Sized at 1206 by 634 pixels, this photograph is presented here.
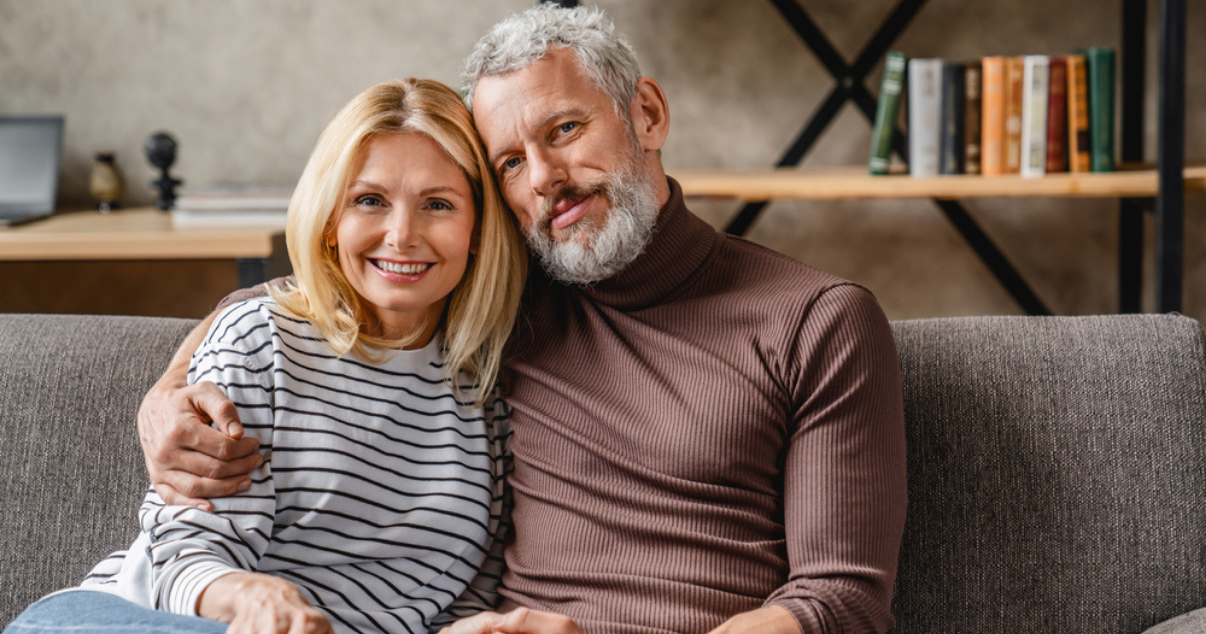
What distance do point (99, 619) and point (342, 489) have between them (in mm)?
267

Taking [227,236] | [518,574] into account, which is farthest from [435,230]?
[227,236]

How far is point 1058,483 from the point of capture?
45.3 inches

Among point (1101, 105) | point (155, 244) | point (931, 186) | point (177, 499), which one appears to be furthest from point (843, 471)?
point (155, 244)

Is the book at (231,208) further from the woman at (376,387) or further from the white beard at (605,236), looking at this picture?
the white beard at (605,236)

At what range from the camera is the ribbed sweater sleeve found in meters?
0.99

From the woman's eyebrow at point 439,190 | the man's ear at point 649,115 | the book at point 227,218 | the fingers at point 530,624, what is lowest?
the fingers at point 530,624

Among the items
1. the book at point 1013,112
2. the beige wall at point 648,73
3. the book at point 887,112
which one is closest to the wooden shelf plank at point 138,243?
the beige wall at point 648,73

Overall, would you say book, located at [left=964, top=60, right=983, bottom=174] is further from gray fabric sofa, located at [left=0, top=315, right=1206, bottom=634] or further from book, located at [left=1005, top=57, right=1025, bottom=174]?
gray fabric sofa, located at [left=0, top=315, right=1206, bottom=634]

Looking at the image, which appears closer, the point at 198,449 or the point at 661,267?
the point at 198,449

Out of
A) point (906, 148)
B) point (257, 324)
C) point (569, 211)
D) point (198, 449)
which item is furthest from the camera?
point (906, 148)

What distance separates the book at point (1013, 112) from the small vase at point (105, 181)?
1.96 meters

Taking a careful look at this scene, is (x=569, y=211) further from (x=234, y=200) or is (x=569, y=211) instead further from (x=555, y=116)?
(x=234, y=200)

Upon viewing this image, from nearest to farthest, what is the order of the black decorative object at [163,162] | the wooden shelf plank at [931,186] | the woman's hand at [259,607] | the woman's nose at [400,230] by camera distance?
the woman's hand at [259,607], the woman's nose at [400,230], the wooden shelf plank at [931,186], the black decorative object at [163,162]

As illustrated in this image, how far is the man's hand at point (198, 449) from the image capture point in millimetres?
986
